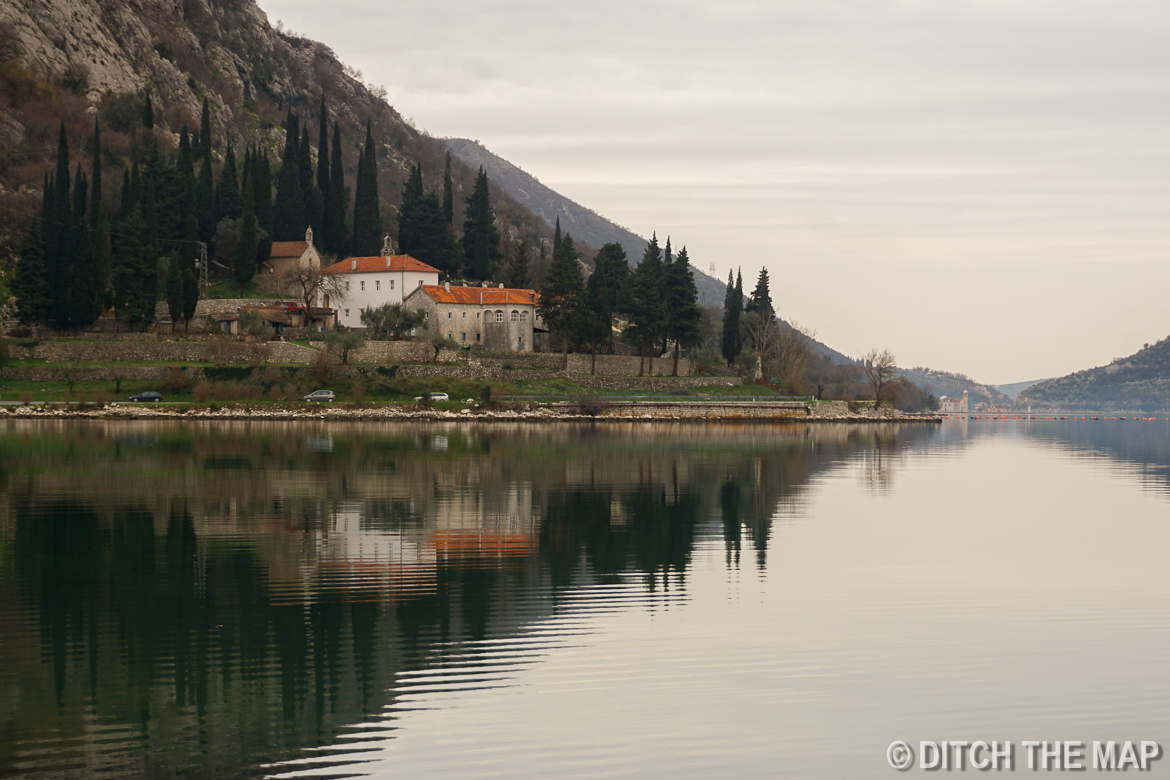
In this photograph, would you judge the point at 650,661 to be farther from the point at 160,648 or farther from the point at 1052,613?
the point at 1052,613

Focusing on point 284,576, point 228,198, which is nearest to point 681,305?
point 228,198

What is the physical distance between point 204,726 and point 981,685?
7.49 metres

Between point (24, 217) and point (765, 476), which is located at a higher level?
point (24, 217)

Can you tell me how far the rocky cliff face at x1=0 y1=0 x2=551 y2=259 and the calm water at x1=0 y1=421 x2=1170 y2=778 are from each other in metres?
77.2

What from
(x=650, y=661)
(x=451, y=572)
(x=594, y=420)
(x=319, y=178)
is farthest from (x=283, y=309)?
(x=650, y=661)

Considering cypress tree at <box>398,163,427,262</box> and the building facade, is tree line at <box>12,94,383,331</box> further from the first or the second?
the building facade

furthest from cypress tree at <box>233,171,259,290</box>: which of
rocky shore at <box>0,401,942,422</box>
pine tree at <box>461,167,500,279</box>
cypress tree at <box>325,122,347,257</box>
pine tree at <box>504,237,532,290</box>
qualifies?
pine tree at <box>504,237,532,290</box>

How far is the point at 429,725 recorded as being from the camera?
9141 mm

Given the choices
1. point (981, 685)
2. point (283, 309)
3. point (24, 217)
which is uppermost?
point (24, 217)

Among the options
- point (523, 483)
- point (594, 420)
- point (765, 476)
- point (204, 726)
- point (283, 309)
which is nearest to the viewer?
point (204, 726)
